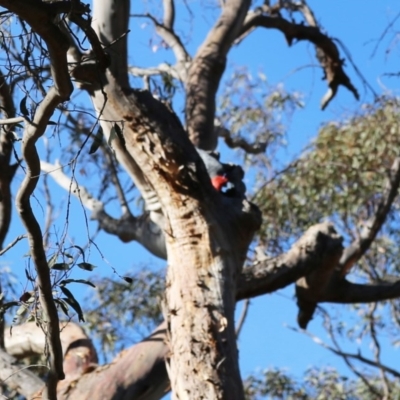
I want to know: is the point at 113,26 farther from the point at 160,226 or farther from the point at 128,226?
the point at 128,226

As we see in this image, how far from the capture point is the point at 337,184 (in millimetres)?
8500

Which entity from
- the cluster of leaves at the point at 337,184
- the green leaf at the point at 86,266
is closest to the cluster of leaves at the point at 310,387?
the cluster of leaves at the point at 337,184

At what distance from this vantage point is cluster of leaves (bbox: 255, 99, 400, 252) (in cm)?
829

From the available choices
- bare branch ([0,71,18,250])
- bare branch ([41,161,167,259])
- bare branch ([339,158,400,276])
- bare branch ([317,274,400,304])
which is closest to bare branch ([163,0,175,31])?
bare branch ([41,161,167,259])

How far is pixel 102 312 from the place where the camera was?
830 cm

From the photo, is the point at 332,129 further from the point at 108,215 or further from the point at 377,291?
the point at 377,291

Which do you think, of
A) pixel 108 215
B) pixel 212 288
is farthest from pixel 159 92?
pixel 212 288

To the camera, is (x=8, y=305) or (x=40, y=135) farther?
(x=8, y=305)

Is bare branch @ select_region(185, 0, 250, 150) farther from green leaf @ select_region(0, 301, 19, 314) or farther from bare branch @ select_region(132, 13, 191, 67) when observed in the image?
green leaf @ select_region(0, 301, 19, 314)

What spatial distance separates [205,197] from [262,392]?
5.24 m

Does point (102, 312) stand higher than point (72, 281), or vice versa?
point (102, 312)

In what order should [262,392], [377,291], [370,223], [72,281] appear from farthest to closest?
1. [262,392]
2. [370,223]
3. [377,291]
4. [72,281]

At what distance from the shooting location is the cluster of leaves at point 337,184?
27.2 feet

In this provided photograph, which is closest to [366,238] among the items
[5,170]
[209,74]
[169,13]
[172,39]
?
[209,74]
